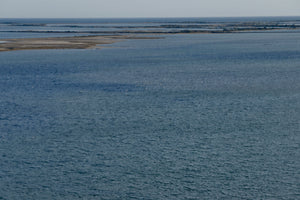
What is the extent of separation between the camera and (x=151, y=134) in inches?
1057

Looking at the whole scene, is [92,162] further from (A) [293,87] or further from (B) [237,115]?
(A) [293,87]

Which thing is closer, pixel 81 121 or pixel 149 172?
pixel 149 172

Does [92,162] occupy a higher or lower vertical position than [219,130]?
lower

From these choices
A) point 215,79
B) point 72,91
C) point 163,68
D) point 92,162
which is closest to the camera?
point 92,162

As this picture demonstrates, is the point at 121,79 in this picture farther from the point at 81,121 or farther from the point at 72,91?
the point at 81,121

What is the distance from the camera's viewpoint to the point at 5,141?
26.1 m

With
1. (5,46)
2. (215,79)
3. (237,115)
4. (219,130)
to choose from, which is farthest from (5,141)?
(5,46)

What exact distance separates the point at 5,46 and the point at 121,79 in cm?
4918

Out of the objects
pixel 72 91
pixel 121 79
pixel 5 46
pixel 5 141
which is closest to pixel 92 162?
pixel 5 141

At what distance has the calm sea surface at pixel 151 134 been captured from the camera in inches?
770

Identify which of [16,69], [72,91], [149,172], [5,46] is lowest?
[149,172]

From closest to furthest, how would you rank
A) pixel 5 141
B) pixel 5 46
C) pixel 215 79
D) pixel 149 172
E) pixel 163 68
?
pixel 149 172
pixel 5 141
pixel 215 79
pixel 163 68
pixel 5 46

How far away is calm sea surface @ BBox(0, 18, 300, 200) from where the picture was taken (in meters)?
19.5

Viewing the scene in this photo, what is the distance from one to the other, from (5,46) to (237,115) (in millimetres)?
67588
